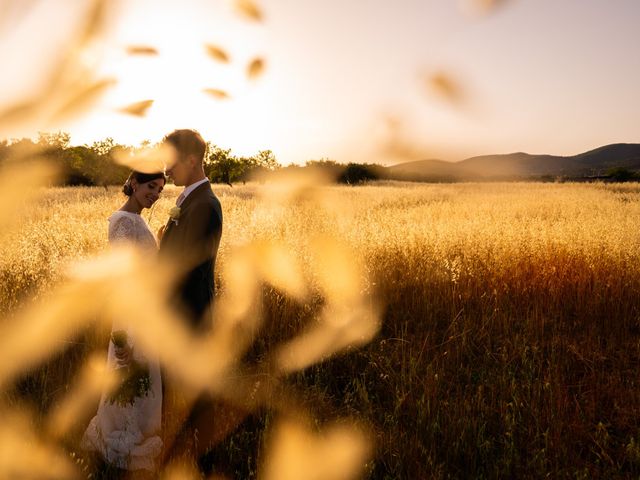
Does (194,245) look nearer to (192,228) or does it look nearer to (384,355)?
(192,228)

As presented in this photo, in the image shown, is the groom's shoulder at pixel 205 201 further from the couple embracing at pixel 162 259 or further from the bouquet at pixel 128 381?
the bouquet at pixel 128 381

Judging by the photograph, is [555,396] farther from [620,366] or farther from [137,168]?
[137,168]

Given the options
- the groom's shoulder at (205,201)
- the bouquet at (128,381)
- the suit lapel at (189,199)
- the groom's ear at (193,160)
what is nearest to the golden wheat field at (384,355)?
the suit lapel at (189,199)

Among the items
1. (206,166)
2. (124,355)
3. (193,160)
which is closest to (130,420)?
(124,355)

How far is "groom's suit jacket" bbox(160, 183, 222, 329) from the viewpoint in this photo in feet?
8.50

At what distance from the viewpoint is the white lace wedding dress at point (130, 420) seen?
2619 millimetres

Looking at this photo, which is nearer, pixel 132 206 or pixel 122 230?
pixel 122 230

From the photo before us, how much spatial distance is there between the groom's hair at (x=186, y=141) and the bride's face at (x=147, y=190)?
9.8 inches

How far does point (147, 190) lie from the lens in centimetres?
271

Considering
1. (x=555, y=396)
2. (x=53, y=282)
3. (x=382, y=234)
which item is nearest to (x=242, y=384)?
(x=555, y=396)

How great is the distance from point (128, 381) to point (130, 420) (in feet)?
2.18

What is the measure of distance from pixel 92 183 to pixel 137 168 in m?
50.0

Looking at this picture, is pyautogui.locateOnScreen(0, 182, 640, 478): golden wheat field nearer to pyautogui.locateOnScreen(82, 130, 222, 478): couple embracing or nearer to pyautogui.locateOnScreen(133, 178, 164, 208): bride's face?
pyautogui.locateOnScreen(82, 130, 222, 478): couple embracing

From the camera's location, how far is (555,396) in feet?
10.6
